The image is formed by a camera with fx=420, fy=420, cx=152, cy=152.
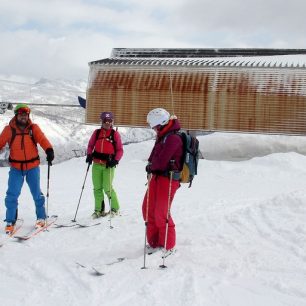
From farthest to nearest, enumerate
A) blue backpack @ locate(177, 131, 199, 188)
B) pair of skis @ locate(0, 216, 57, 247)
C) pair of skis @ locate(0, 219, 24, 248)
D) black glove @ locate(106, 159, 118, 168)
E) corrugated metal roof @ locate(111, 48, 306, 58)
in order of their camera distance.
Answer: corrugated metal roof @ locate(111, 48, 306, 58)
black glove @ locate(106, 159, 118, 168)
pair of skis @ locate(0, 216, 57, 247)
pair of skis @ locate(0, 219, 24, 248)
blue backpack @ locate(177, 131, 199, 188)

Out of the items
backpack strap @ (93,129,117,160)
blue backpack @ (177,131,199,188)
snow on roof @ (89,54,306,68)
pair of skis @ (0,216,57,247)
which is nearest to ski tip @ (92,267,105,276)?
blue backpack @ (177,131,199,188)

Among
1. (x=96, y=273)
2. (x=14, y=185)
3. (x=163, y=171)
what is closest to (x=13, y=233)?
(x=14, y=185)

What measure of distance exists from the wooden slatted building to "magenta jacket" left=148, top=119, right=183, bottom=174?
15.9 metres

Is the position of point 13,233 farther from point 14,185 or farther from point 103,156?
point 103,156

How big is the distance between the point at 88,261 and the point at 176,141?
81.0 inches

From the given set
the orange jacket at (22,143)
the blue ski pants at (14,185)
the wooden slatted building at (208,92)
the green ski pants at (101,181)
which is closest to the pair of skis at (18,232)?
the blue ski pants at (14,185)

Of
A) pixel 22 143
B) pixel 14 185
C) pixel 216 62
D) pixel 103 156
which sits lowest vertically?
pixel 14 185

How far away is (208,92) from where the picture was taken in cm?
2295

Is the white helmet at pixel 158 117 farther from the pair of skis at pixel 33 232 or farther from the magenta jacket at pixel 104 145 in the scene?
the pair of skis at pixel 33 232

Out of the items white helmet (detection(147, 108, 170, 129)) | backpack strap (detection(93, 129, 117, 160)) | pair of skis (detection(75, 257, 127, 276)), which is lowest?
pair of skis (detection(75, 257, 127, 276))

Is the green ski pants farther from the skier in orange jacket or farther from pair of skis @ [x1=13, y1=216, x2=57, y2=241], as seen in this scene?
the skier in orange jacket

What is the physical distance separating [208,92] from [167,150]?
17.6 meters

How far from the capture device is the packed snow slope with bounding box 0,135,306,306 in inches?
181

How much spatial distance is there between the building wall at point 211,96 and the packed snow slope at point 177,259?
12491mm
